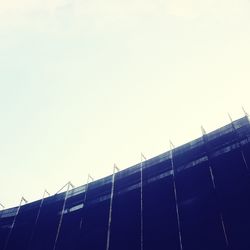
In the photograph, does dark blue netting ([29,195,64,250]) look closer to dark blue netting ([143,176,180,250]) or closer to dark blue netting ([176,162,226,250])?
dark blue netting ([143,176,180,250])

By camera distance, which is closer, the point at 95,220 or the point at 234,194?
the point at 234,194

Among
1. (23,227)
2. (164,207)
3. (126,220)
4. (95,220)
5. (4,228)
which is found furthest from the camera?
(4,228)

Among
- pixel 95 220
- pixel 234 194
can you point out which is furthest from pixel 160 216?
pixel 95 220

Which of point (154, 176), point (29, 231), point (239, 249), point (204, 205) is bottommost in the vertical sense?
point (239, 249)

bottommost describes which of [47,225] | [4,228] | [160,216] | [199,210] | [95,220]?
[199,210]

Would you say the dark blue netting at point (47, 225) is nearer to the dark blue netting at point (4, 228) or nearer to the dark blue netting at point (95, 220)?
the dark blue netting at point (95, 220)

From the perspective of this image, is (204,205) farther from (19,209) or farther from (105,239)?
(19,209)

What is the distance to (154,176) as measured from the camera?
1709 centimetres

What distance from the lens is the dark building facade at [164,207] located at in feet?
42.4

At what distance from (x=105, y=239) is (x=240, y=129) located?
9.87 m

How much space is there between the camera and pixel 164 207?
49.7ft

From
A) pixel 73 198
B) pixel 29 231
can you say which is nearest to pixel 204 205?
pixel 73 198

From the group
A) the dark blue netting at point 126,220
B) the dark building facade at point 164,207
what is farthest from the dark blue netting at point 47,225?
the dark blue netting at point 126,220

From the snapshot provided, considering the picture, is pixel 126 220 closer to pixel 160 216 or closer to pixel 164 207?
pixel 160 216
